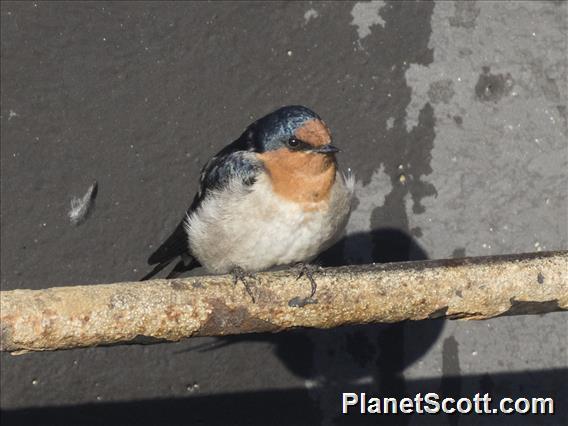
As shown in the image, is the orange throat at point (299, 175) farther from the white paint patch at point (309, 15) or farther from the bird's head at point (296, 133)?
the white paint patch at point (309, 15)

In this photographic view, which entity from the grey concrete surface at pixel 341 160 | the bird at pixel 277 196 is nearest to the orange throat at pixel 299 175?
the bird at pixel 277 196

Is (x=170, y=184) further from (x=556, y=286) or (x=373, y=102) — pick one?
(x=556, y=286)

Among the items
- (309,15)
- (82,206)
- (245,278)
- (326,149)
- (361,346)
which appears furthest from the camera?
(361,346)

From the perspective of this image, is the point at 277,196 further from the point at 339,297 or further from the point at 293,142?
the point at 339,297

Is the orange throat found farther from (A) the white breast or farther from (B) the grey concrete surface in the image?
(B) the grey concrete surface

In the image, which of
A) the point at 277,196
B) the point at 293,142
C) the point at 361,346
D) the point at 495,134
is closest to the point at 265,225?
the point at 277,196

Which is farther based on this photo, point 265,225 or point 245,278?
point 265,225

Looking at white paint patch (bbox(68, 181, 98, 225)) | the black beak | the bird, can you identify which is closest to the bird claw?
the bird
